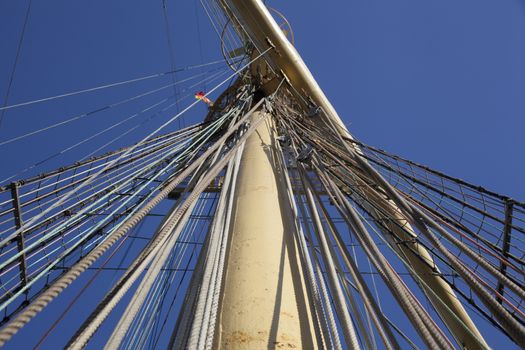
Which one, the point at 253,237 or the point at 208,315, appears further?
the point at 253,237

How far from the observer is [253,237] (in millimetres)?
2420

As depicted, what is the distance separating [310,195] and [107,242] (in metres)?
1.59

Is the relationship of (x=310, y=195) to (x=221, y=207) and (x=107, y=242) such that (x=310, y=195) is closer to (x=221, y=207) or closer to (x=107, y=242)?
(x=221, y=207)

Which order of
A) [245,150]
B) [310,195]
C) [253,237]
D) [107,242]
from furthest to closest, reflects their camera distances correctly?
[245,150]
[310,195]
[253,237]
[107,242]

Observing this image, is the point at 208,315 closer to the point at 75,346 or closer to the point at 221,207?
the point at 75,346

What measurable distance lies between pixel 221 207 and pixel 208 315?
100 centimetres

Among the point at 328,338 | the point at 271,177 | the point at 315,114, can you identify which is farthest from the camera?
the point at 315,114

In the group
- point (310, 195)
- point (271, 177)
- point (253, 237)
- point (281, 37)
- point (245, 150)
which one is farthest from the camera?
point (281, 37)

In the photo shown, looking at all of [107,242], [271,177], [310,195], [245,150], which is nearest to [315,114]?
[245,150]

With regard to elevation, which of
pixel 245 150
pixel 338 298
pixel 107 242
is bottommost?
pixel 338 298

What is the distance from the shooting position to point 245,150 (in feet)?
13.2

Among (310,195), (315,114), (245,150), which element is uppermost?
(315,114)

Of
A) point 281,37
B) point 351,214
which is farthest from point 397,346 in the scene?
point 281,37

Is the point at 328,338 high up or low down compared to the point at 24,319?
down
